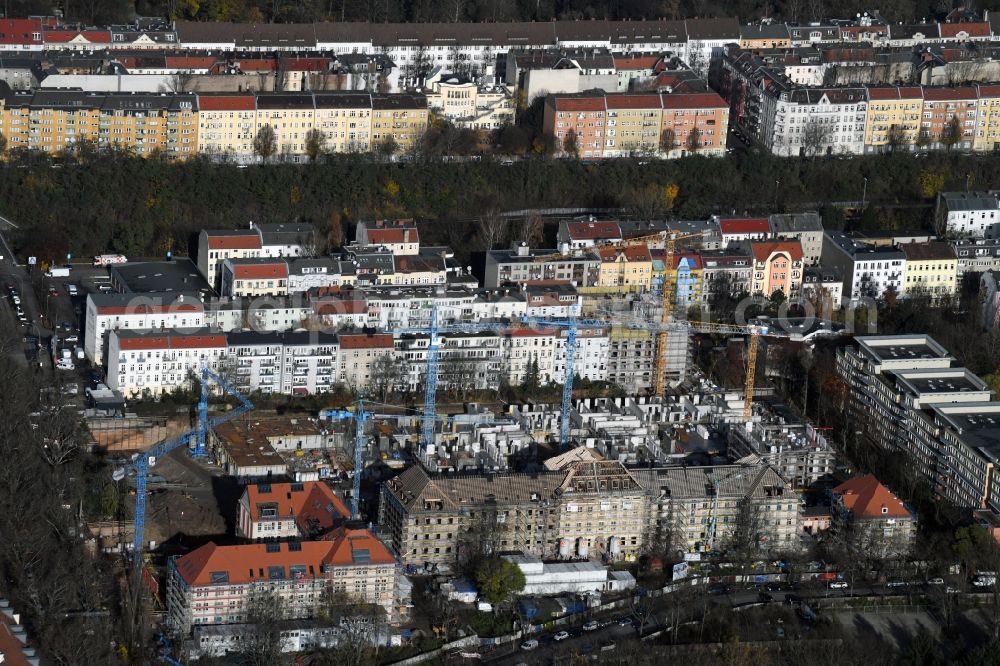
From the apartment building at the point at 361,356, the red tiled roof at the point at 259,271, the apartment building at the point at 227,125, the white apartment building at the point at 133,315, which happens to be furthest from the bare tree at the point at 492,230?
the white apartment building at the point at 133,315

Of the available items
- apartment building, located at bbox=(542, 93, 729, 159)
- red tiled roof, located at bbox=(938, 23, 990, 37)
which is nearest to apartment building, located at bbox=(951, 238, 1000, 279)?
apartment building, located at bbox=(542, 93, 729, 159)

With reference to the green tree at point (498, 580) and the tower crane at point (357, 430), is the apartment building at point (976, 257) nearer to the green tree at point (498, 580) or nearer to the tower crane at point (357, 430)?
the tower crane at point (357, 430)

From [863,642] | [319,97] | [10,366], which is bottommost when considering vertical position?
[863,642]

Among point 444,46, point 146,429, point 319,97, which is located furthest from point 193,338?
point 444,46

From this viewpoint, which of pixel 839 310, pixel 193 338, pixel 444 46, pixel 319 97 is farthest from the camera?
pixel 444 46

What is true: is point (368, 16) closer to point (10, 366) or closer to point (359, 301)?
point (359, 301)

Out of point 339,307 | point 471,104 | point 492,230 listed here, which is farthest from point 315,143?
point 339,307

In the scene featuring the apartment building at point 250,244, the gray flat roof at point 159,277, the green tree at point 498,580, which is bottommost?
the green tree at point 498,580
